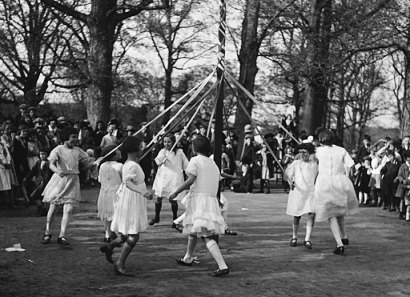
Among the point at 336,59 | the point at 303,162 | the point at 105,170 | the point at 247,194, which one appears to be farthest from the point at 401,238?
the point at 336,59

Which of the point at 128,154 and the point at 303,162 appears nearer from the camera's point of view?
the point at 128,154

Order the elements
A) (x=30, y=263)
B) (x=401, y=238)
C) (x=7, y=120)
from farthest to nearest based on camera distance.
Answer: (x=7, y=120) → (x=401, y=238) → (x=30, y=263)

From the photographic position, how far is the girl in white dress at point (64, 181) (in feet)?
27.8

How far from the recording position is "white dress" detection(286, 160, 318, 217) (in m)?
8.90

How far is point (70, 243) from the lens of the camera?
855 centimetres

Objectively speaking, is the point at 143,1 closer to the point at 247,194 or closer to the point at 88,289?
the point at 247,194

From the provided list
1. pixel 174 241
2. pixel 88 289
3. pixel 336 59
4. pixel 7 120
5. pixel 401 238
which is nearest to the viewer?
pixel 88 289

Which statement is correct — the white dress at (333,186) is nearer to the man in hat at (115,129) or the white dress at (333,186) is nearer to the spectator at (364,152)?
the man in hat at (115,129)

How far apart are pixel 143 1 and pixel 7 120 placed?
19.3ft

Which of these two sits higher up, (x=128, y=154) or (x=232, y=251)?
(x=128, y=154)

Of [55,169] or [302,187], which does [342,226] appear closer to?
[302,187]

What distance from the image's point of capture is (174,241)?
29.2ft

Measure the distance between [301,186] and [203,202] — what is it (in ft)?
8.34

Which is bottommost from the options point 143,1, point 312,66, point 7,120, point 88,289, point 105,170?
point 88,289
